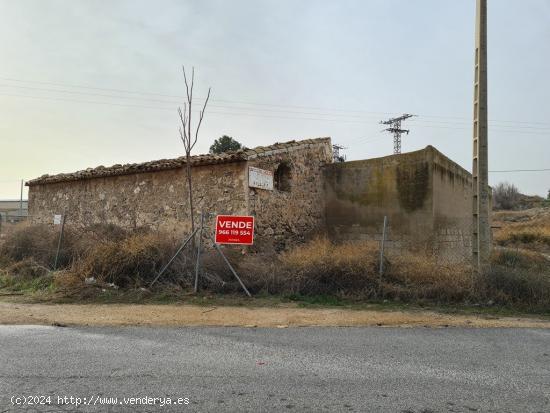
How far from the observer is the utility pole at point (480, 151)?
10.4m

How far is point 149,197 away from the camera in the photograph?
15336 mm

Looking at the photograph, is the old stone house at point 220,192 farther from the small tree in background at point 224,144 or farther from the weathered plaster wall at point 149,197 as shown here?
the small tree in background at point 224,144

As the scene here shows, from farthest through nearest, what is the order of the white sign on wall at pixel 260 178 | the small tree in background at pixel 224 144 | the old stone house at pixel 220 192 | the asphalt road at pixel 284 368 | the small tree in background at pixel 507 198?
1. the small tree in background at pixel 507 198
2. the small tree in background at pixel 224 144
3. the old stone house at pixel 220 192
4. the white sign on wall at pixel 260 178
5. the asphalt road at pixel 284 368

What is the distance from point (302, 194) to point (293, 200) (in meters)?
0.52

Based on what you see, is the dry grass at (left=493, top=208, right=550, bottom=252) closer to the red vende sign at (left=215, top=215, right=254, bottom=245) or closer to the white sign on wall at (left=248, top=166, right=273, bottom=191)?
the white sign on wall at (left=248, top=166, right=273, bottom=191)

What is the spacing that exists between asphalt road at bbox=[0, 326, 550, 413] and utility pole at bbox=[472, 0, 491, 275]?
345 centimetres

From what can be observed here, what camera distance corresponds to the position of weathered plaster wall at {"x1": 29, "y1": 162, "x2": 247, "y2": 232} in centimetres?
1343

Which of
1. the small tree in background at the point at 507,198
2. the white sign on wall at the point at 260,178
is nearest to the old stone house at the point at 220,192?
the white sign on wall at the point at 260,178

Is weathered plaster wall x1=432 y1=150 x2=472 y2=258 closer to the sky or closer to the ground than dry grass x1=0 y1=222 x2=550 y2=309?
closer to the sky

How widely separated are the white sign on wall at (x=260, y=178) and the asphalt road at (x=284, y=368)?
21.4 feet

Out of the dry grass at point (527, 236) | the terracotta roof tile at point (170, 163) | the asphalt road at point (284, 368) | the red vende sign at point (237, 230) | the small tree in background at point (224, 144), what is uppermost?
the small tree in background at point (224, 144)

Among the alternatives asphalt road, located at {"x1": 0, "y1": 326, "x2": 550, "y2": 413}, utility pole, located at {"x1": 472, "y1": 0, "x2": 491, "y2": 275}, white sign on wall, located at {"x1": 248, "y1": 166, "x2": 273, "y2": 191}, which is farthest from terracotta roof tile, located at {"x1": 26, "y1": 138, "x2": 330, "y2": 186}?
asphalt road, located at {"x1": 0, "y1": 326, "x2": 550, "y2": 413}

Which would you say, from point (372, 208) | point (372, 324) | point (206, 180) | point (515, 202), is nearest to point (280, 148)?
point (206, 180)

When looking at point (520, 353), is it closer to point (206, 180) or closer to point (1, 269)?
point (206, 180)
